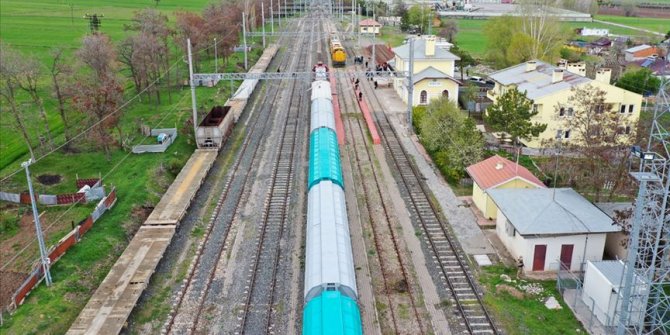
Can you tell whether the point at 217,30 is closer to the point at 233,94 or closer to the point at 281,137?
the point at 233,94

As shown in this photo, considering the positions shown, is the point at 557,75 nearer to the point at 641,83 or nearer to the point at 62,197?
the point at 641,83

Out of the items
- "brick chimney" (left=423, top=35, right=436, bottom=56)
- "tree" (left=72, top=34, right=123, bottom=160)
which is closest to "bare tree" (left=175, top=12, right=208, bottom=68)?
"tree" (left=72, top=34, right=123, bottom=160)

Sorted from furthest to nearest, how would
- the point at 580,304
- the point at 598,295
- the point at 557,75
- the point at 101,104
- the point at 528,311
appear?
the point at 557,75 → the point at 101,104 → the point at 580,304 → the point at 528,311 → the point at 598,295

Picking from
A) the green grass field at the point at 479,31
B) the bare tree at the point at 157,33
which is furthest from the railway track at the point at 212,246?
the green grass field at the point at 479,31

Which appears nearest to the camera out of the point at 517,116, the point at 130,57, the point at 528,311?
the point at 528,311

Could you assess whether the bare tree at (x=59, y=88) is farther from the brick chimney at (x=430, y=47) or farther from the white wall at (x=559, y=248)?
the brick chimney at (x=430, y=47)

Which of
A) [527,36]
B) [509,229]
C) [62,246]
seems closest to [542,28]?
[527,36]

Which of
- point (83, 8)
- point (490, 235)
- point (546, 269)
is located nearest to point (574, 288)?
point (546, 269)
